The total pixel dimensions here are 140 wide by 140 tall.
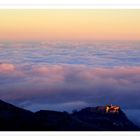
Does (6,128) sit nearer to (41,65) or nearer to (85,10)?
(41,65)

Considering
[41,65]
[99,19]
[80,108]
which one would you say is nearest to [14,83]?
[41,65]

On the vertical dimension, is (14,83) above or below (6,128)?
above

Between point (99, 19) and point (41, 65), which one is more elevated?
point (99, 19)

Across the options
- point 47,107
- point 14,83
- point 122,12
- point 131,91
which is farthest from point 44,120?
point 122,12
